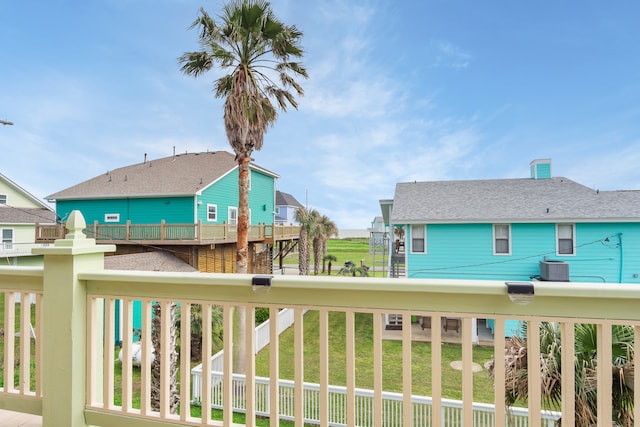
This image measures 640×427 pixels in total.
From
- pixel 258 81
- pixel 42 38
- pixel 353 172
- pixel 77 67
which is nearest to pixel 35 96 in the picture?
pixel 77 67

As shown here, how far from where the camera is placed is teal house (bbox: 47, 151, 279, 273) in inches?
446

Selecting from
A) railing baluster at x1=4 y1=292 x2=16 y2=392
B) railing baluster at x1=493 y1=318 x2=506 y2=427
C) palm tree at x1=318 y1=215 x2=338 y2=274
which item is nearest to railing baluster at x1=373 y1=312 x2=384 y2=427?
railing baluster at x1=493 y1=318 x2=506 y2=427

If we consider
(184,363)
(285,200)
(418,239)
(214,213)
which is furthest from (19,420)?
(285,200)

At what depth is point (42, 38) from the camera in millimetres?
5969

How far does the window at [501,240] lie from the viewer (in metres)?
10.1

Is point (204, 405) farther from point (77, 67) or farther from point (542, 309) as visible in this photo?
point (77, 67)

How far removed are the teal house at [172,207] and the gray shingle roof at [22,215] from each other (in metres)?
2.99

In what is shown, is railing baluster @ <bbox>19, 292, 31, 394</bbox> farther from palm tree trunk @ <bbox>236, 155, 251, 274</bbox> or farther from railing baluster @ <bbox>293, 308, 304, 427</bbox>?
palm tree trunk @ <bbox>236, 155, 251, 274</bbox>

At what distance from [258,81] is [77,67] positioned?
164 inches

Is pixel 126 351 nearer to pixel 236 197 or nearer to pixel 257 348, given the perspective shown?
pixel 257 348

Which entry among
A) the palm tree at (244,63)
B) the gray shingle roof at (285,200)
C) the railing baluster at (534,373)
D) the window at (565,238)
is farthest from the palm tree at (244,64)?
the gray shingle roof at (285,200)

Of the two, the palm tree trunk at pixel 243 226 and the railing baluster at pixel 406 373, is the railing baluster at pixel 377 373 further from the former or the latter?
the palm tree trunk at pixel 243 226

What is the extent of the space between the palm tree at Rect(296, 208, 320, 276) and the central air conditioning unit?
→ 10.1 m

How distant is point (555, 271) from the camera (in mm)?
9227
